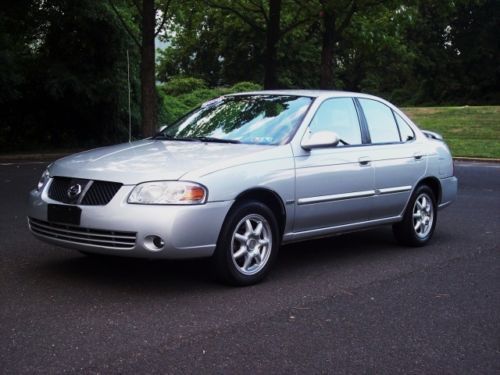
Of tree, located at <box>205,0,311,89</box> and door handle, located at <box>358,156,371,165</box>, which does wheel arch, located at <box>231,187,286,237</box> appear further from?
tree, located at <box>205,0,311,89</box>

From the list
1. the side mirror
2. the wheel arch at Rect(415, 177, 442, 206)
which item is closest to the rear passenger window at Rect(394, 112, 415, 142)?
the wheel arch at Rect(415, 177, 442, 206)

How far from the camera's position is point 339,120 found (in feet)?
22.9

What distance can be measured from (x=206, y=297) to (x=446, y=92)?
61511mm

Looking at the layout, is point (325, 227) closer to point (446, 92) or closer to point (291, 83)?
point (291, 83)

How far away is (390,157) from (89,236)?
3223 millimetres

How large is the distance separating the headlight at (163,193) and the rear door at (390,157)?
230 cm

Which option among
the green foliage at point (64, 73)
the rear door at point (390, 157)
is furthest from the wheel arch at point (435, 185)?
the green foliage at point (64, 73)

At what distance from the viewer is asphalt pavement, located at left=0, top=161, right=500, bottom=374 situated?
4125 millimetres

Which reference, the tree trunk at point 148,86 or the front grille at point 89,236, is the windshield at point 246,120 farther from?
the tree trunk at point 148,86

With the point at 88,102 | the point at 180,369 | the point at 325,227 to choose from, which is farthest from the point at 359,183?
the point at 88,102

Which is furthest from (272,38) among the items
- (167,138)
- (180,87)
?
(180,87)

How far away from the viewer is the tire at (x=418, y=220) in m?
7.59

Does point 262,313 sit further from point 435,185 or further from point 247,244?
point 435,185

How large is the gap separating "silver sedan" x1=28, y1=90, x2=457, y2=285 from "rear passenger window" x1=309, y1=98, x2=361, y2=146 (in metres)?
0.01
